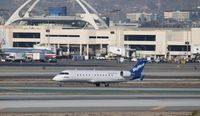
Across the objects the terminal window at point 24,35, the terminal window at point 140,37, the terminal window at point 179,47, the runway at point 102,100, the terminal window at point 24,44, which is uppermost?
the terminal window at point 24,35

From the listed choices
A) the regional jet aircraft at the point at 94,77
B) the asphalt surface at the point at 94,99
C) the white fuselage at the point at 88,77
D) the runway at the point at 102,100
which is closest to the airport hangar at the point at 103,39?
the regional jet aircraft at the point at 94,77

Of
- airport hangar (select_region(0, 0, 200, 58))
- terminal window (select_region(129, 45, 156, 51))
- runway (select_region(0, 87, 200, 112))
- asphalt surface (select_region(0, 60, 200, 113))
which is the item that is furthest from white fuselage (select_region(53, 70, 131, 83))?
terminal window (select_region(129, 45, 156, 51))

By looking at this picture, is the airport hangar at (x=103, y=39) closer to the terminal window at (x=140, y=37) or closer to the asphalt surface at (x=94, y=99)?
the terminal window at (x=140, y=37)

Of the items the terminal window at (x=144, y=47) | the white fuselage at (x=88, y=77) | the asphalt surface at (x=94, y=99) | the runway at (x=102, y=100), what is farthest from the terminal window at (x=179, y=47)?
the runway at (x=102, y=100)

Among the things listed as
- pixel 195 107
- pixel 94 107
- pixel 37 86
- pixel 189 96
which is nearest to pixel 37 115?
pixel 94 107

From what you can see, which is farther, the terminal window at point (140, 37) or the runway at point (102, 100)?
the terminal window at point (140, 37)

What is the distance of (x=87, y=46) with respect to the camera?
19200 centimetres

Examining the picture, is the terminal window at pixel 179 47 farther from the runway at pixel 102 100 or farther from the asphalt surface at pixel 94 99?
the runway at pixel 102 100

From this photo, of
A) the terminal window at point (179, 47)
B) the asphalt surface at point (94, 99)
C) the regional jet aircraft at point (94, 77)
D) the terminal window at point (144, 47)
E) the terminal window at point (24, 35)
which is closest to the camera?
the asphalt surface at point (94, 99)

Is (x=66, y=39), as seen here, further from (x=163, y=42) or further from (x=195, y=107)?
(x=195, y=107)

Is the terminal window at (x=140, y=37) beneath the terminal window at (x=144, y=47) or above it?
above

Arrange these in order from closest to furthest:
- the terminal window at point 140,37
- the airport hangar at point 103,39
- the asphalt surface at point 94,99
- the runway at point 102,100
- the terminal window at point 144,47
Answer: the runway at point 102,100
the asphalt surface at point 94,99
the airport hangar at point 103,39
the terminal window at point 140,37
the terminal window at point 144,47

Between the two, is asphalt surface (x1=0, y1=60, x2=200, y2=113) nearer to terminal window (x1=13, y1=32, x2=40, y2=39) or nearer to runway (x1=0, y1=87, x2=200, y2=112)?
runway (x1=0, y1=87, x2=200, y2=112)

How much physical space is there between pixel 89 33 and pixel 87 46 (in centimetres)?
355
